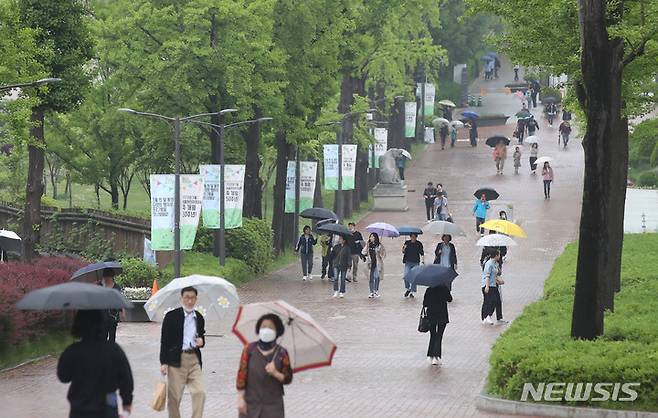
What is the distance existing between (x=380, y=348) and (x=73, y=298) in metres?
14.1

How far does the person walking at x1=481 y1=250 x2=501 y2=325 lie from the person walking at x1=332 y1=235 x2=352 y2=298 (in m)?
6.57

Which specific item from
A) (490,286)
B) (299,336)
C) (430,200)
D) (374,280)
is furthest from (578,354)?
(430,200)

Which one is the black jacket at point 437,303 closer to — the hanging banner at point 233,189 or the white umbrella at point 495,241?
the white umbrella at point 495,241

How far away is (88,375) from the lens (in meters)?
11.6

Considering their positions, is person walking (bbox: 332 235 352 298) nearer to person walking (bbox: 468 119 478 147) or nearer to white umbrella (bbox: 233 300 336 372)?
white umbrella (bbox: 233 300 336 372)

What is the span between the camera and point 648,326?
2095 cm

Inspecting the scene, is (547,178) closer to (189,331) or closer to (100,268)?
(100,268)

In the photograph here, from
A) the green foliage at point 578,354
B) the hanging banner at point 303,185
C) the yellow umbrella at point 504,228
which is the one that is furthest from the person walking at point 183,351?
the hanging banner at point 303,185

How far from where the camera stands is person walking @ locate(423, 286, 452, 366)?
74.9 feet

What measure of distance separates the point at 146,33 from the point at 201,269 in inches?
304

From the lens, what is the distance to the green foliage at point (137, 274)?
36.6 m

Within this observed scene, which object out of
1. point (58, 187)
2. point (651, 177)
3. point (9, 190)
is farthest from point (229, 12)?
point (58, 187)

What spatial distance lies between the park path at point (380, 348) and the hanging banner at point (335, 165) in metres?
3.31

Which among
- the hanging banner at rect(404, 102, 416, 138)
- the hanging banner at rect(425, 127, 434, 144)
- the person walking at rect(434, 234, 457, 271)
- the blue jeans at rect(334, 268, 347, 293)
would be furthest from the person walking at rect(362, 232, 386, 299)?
the hanging banner at rect(425, 127, 434, 144)
